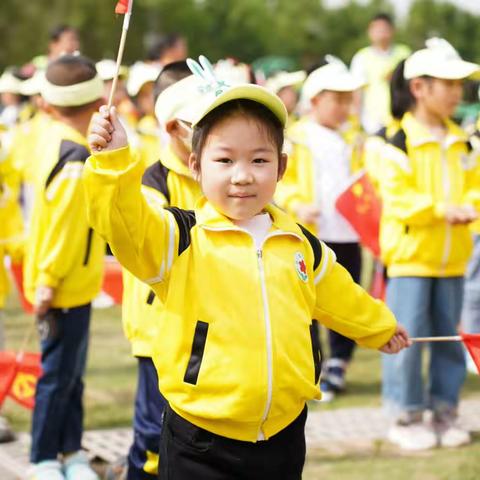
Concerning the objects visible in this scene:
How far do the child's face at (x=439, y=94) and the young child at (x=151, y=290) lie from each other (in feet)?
5.65

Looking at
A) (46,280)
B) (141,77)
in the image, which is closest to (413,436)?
(46,280)

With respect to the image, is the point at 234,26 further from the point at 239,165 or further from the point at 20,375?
the point at 239,165

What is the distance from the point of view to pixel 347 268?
22.2ft

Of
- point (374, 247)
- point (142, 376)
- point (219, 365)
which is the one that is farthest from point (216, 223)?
point (374, 247)

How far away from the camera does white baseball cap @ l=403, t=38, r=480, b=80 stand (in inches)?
210

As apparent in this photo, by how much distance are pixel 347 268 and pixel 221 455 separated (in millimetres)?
Result: 3841

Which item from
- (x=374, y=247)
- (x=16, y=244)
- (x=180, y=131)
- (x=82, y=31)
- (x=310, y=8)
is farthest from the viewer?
(x=310, y=8)

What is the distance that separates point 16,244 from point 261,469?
9.04 ft

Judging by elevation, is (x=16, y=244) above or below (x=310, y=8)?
below

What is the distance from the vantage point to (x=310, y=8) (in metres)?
76.5

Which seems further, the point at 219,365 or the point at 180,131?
the point at 180,131

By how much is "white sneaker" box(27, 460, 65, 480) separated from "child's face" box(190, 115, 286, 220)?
2.26 metres

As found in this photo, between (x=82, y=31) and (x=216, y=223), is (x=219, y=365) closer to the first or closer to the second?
(x=216, y=223)

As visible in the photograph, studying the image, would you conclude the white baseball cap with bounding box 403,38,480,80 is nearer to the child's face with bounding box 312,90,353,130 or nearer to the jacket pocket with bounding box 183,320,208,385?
the child's face with bounding box 312,90,353,130
